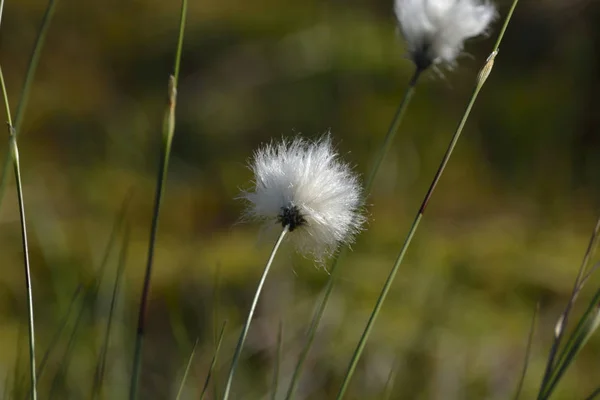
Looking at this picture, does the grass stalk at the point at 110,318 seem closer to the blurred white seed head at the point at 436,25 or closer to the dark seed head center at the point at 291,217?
the dark seed head center at the point at 291,217

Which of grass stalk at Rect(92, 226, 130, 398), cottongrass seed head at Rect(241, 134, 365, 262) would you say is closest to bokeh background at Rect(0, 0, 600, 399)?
grass stalk at Rect(92, 226, 130, 398)

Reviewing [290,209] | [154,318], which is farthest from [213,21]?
[290,209]

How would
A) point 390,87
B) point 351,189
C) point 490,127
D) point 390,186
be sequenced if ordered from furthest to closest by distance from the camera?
point 390,87 < point 490,127 < point 390,186 < point 351,189

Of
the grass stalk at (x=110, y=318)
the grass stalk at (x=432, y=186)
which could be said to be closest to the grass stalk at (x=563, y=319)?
the grass stalk at (x=432, y=186)

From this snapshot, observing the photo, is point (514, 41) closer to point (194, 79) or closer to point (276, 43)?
point (276, 43)

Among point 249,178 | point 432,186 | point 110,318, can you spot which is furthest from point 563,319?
point 249,178

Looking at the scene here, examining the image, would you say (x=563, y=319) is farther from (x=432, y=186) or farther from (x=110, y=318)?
(x=110, y=318)
